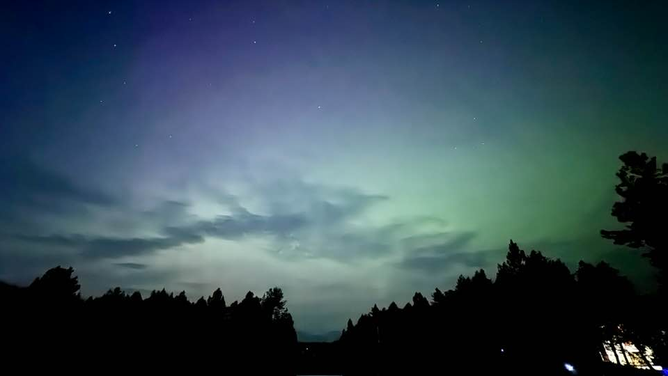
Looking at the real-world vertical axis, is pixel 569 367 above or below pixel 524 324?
below

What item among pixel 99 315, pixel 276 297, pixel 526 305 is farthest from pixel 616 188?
pixel 276 297

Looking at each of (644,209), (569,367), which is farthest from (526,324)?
(644,209)

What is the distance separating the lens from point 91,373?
3812cm

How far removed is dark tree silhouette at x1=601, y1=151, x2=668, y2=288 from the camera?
13336 millimetres

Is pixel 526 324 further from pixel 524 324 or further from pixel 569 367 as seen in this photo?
pixel 569 367

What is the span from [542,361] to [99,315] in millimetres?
62113

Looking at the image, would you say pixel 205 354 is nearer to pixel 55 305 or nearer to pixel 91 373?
pixel 91 373

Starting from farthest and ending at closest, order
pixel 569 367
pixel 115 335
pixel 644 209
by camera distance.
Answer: pixel 115 335, pixel 569 367, pixel 644 209

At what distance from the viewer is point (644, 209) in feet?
44.8

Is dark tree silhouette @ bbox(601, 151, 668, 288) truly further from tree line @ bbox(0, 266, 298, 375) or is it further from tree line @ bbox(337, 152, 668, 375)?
tree line @ bbox(0, 266, 298, 375)

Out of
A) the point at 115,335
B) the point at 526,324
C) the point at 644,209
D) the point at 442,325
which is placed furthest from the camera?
the point at 442,325

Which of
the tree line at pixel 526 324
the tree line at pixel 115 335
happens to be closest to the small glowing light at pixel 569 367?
the tree line at pixel 526 324

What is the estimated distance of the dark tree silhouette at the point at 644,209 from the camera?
13336mm

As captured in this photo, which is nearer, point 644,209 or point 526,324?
point 644,209
